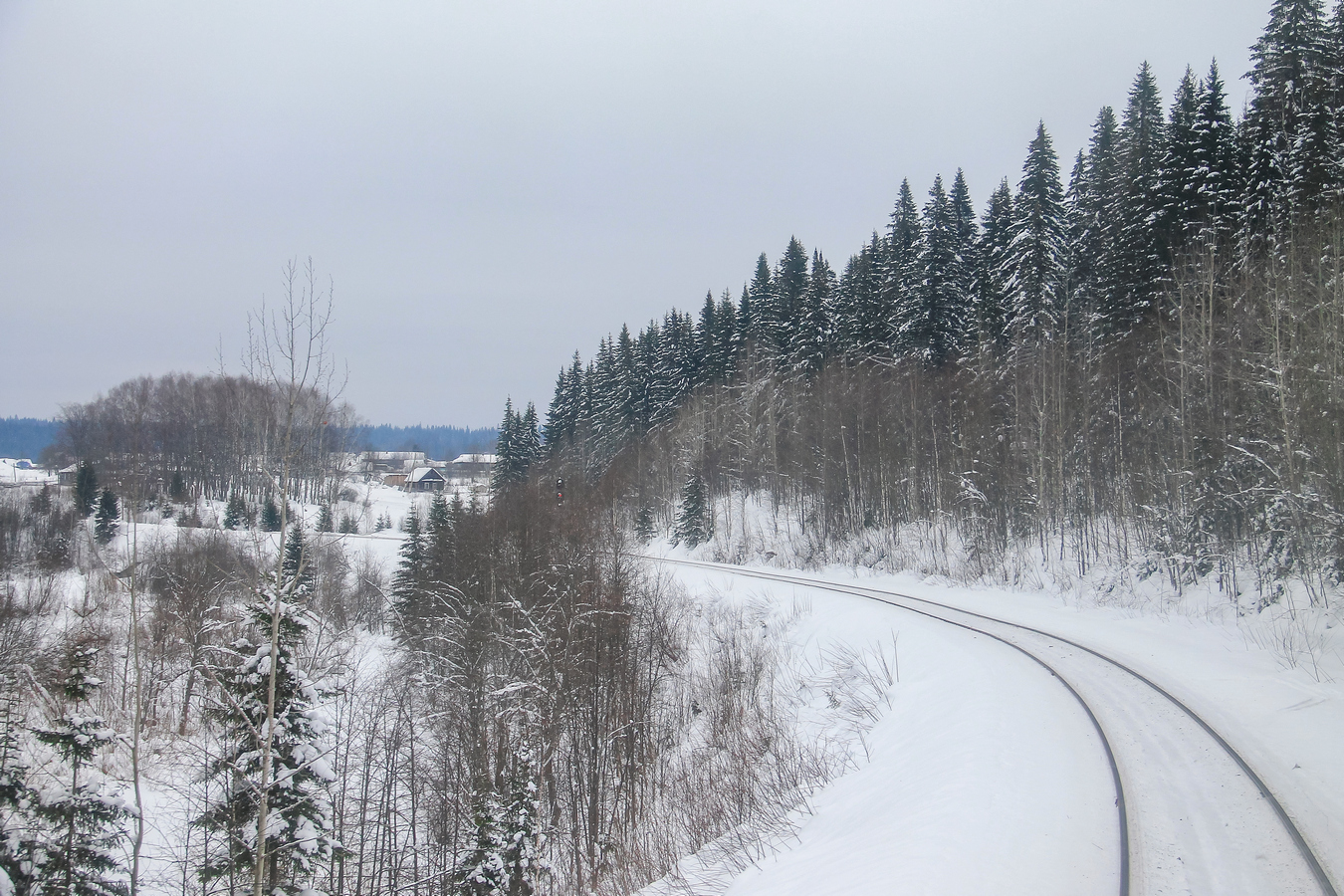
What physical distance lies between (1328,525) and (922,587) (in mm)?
12836

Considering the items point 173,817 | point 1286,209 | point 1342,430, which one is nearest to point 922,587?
point 1342,430

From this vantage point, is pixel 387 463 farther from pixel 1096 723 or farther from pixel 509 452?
pixel 1096 723

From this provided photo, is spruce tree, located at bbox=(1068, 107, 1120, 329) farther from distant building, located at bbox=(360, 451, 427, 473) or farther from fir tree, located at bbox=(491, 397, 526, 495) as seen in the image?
fir tree, located at bbox=(491, 397, 526, 495)

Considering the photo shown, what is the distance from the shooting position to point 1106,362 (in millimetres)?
28906

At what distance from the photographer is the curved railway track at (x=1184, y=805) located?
546 cm

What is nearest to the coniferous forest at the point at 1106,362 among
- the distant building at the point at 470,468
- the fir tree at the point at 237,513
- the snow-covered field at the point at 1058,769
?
the snow-covered field at the point at 1058,769

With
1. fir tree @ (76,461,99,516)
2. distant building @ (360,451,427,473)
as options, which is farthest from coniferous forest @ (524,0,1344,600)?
fir tree @ (76,461,99,516)

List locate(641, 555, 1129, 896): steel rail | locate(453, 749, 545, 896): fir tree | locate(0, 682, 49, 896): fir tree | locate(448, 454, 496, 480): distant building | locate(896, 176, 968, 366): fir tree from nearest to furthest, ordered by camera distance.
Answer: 1. locate(641, 555, 1129, 896): steel rail
2. locate(0, 682, 49, 896): fir tree
3. locate(453, 749, 545, 896): fir tree
4. locate(896, 176, 968, 366): fir tree
5. locate(448, 454, 496, 480): distant building

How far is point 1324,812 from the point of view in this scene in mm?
6316

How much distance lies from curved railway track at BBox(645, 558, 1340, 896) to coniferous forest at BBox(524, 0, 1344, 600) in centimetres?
713

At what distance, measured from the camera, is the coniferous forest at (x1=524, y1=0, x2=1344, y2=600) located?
55.4 ft

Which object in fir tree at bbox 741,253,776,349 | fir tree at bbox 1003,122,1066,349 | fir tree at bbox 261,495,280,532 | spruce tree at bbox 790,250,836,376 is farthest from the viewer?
fir tree at bbox 741,253,776,349

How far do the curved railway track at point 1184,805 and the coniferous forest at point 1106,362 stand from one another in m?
7.13

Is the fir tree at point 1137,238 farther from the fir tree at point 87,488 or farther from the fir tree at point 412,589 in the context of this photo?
the fir tree at point 87,488
